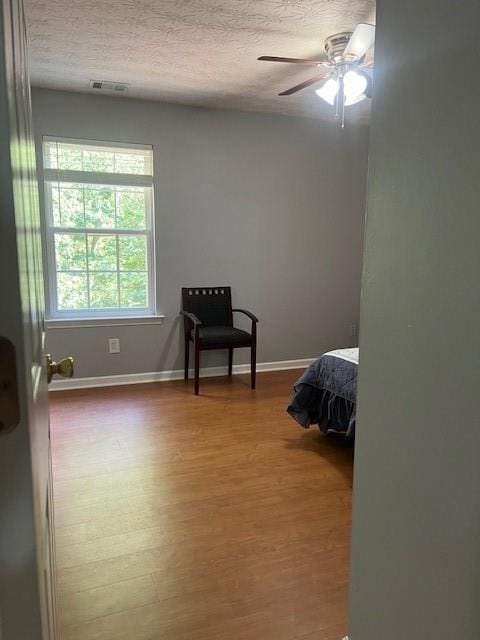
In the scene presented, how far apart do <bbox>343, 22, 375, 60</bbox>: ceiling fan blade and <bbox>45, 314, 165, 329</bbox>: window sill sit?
2.59m

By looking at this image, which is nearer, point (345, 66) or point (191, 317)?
point (345, 66)

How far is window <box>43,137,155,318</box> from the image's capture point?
3844mm

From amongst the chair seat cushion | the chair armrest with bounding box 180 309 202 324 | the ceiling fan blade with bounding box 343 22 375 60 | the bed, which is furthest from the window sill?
the ceiling fan blade with bounding box 343 22 375 60

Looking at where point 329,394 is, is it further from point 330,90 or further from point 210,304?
point 330,90

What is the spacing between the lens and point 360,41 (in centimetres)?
241

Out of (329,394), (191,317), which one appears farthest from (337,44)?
(191,317)

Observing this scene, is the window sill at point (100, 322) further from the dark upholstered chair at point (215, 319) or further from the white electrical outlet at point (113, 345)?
the dark upholstered chair at point (215, 319)

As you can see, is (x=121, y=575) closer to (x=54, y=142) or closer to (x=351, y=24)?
(x=351, y=24)

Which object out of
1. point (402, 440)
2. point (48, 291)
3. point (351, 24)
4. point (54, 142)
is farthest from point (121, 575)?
point (54, 142)

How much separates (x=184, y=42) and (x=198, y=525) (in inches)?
107

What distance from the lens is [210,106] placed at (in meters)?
4.12

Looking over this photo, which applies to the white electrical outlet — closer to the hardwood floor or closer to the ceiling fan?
the hardwood floor

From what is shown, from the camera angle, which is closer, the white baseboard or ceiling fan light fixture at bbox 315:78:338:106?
ceiling fan light fixture at bbox 315:78:338:106

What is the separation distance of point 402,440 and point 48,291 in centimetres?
348
